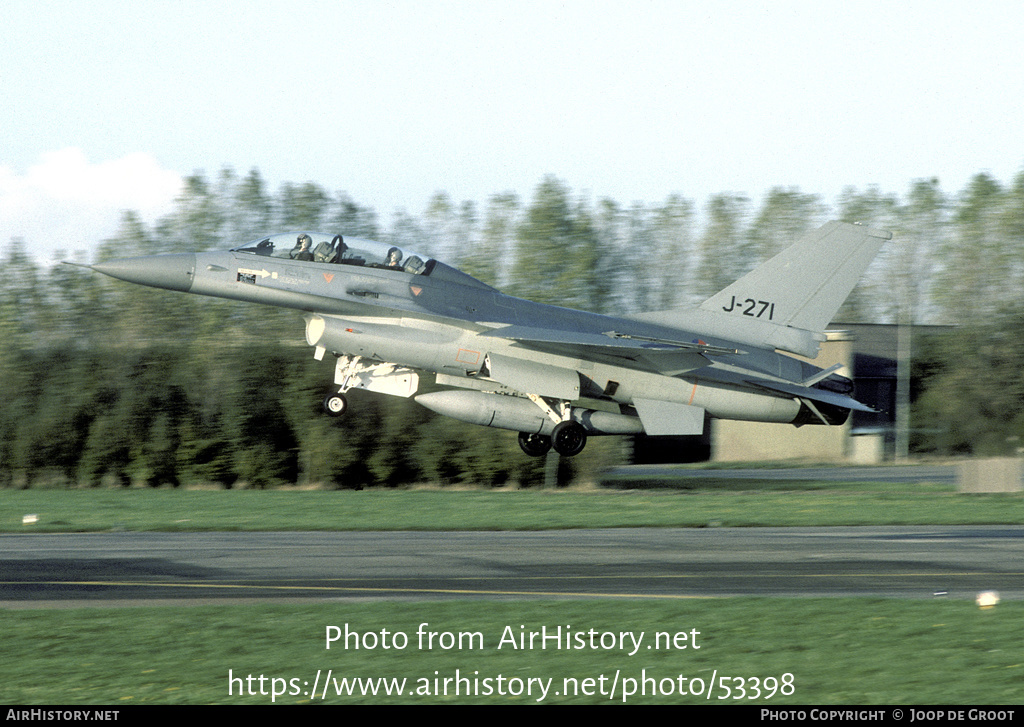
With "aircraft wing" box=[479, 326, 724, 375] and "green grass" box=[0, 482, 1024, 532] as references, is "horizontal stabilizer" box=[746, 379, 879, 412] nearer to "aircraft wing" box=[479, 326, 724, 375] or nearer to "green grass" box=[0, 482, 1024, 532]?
"aircraft wing" box=[479, 326, 724, 375]

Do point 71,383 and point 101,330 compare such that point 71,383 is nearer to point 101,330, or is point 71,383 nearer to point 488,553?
point 101,330

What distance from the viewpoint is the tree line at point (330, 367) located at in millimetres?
39281

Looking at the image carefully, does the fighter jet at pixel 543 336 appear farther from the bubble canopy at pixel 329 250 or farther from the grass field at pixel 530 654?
the grass field at pixel 530 654

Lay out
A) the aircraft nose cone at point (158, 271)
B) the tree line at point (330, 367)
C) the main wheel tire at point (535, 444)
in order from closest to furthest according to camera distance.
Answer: the aircraft nose cone at point (158, 271)
the main wheel tire at point (535, 444)
the tree line at point (330, 367)

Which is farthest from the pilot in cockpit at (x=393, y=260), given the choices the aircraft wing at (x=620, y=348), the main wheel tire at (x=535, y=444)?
the main wheel tire at (x=535, y=444)

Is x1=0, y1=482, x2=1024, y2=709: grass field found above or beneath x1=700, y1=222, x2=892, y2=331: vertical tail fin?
beneath

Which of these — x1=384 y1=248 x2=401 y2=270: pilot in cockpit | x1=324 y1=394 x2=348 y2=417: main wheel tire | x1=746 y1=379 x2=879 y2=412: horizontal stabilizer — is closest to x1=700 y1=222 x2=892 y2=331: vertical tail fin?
x1=746 y1=379 x2=879 y2=412: horizontal stabilizer

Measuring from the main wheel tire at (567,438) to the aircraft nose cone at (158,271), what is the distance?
7.89 meters

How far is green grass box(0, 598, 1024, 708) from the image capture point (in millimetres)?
9594

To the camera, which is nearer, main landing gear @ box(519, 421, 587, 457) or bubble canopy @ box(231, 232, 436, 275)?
bubble canopy @ box(231, 232, 436, 275)

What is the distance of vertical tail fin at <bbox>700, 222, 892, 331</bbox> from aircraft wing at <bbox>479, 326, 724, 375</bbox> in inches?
92.2

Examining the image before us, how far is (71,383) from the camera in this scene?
40938 millimetres

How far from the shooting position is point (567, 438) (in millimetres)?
23000

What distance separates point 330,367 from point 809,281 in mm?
20104
